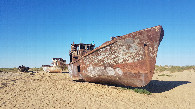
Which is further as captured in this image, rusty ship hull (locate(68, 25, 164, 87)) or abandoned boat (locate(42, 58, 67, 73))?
abandoned boat (locate(42, 58, 67, 73))

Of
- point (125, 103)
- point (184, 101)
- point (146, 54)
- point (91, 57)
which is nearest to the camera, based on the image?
point (125, 103)

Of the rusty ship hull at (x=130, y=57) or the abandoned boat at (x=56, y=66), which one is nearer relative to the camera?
the rusty ship hull at (x=130, y=57)

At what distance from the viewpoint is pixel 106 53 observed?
540cm

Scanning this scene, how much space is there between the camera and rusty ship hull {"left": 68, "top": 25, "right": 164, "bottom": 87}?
4809 mm

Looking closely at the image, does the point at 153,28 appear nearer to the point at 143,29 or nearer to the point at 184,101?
the point at 143,29

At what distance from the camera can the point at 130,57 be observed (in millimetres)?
4945

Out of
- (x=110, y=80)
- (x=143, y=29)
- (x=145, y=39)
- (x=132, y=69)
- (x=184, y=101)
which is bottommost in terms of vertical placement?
(x=184, y=101)

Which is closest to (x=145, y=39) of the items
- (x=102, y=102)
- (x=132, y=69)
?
(x=132, y=69)

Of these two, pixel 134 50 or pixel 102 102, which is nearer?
pixel 102 102

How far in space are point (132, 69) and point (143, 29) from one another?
1691 mm

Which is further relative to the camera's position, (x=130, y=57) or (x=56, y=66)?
(x=56, y=66)

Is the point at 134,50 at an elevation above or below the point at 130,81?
above

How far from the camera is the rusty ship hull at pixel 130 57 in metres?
4.81

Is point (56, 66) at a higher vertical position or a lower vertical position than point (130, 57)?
lower
